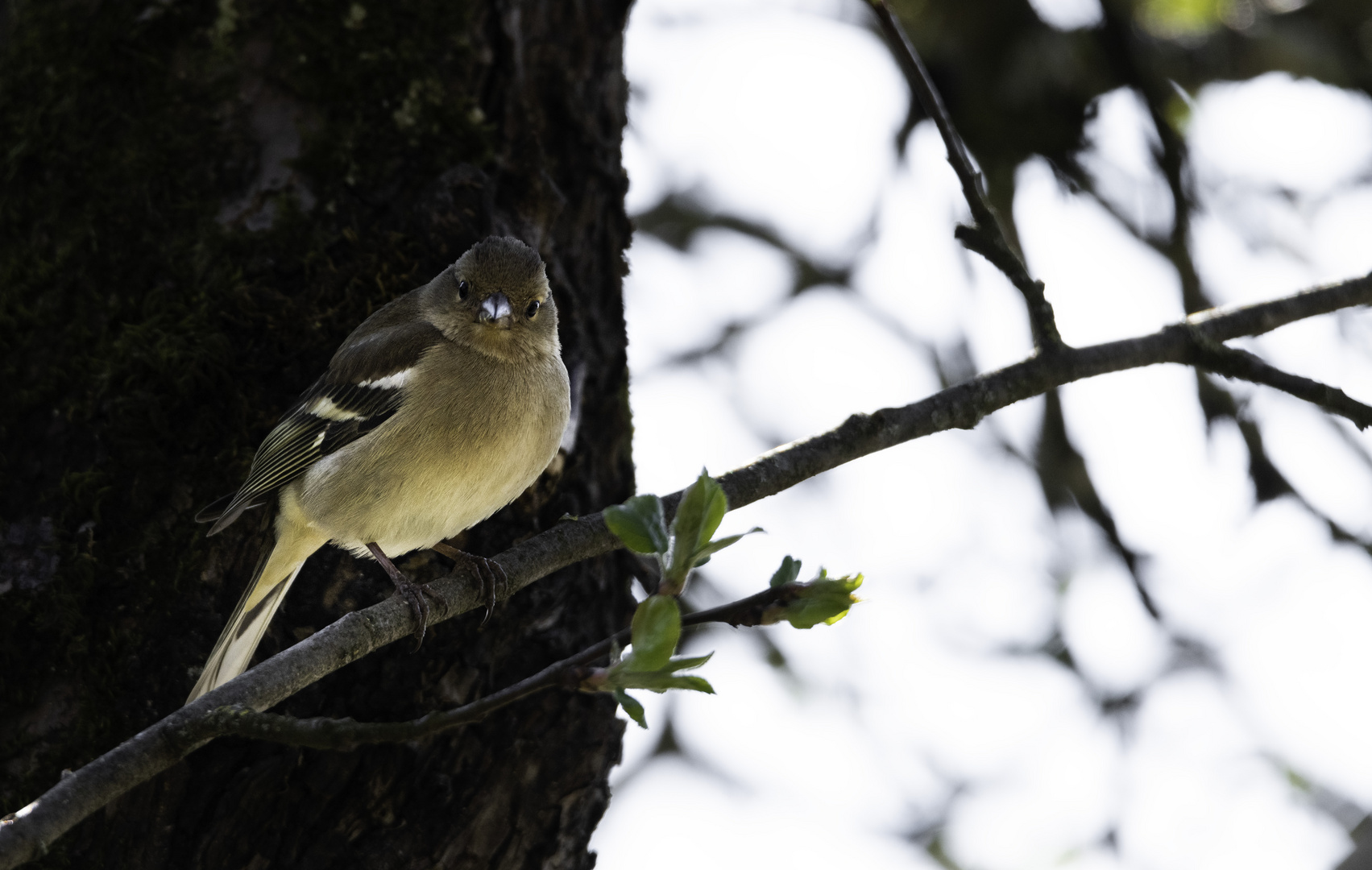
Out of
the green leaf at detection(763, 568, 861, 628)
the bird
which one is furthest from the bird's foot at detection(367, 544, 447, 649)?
the green leaf at detection(763, 568, 861, 628)

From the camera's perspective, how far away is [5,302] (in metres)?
3.55

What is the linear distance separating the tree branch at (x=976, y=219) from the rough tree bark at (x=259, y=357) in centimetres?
136

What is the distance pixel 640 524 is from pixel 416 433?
5.98ft

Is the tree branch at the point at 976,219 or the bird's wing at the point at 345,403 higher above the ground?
the tree branch at the point at 976,219

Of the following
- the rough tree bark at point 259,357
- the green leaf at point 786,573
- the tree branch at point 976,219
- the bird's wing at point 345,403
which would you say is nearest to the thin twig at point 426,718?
the green leaf at point 786,573

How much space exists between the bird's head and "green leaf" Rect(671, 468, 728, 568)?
185 centimetres

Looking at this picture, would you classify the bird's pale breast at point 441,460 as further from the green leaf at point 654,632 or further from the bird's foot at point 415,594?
the green leaf at point 654,632

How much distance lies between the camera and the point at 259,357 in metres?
3.48

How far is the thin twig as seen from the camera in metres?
1.86

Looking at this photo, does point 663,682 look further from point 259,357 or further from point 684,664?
point 259,357

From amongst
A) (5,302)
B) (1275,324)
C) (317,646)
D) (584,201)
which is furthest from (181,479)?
(1275,324)

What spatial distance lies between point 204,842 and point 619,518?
5.85ft

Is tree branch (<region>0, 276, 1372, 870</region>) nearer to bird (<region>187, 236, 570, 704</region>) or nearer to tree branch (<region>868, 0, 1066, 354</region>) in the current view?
tree branch (<region>868, 0, 1066, 354</region>)

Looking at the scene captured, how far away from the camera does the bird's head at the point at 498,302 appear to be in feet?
12.0
